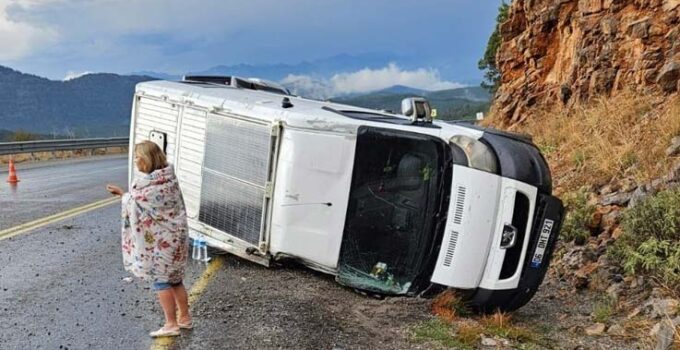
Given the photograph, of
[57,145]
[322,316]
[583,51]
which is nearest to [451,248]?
[322,316]

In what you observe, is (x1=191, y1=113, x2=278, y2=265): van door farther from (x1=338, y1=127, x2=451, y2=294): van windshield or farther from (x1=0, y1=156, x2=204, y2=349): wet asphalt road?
(x1=338, y1=127, x2=451, y2=294): van windshield

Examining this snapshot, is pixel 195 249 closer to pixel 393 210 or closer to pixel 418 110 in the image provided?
pixel 393 210

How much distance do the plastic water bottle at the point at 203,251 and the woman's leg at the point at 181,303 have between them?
95.2 inches

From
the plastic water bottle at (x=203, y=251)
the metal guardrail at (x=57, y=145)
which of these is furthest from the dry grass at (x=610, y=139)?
the metal guardrail at (x=57, y=145)

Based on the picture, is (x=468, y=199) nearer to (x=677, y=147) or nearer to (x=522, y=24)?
(x=677, y=147)

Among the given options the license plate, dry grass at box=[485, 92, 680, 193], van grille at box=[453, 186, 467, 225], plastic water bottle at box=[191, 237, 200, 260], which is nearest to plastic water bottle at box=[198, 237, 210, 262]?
plastic water bottle at box=[191, 237, 200, 260]

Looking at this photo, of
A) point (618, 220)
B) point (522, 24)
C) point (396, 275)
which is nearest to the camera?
point (396, 275)

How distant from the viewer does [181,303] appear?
499cm

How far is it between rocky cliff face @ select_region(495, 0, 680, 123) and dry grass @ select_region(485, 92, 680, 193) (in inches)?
22.4

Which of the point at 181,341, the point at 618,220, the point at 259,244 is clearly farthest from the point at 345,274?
the point at 618,220

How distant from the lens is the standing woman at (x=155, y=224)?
4.65 metres

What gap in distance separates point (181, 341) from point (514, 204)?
9.69ft

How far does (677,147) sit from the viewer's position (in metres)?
8.34

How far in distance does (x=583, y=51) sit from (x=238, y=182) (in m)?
10.1
